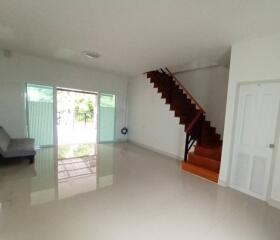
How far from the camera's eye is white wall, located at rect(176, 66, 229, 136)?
5.05 m

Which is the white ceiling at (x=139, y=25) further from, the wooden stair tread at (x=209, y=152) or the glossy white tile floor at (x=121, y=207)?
the glossy white tile floor at (x=121, y=207)

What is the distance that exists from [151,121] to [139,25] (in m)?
3.70

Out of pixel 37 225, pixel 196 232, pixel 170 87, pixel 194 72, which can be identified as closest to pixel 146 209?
pixel 196 232

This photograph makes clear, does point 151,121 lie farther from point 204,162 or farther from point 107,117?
point 204,162

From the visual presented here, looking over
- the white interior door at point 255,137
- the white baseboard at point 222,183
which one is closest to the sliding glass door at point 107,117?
the white baseboard at point 222,183

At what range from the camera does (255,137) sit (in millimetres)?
2898

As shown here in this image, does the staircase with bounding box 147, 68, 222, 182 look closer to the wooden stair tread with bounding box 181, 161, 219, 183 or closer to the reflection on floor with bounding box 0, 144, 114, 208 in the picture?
the wooden stair tread with bounding box 181, 161, 219, 183

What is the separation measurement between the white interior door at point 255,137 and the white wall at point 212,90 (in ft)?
6.85

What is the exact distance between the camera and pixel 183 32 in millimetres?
2787

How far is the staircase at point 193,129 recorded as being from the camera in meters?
3.82

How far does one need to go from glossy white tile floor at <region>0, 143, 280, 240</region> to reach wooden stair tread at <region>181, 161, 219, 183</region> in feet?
0.59

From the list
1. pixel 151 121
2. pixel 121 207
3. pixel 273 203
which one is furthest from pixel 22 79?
pixel 273 203

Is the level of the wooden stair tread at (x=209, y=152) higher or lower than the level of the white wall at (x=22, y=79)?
lower

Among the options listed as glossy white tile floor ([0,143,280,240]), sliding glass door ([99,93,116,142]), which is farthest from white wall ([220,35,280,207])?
sliding glass door ([99,93,116,142])
